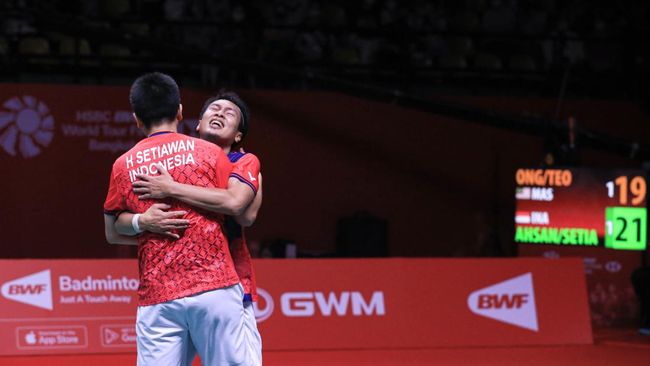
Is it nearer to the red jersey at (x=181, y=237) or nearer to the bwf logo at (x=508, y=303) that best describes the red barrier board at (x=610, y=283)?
the bwf logo at (x=508, y=303)

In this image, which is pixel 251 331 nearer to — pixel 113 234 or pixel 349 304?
pixel 113 234

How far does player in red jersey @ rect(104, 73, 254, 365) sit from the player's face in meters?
0.64

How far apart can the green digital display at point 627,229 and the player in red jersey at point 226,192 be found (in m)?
6.12

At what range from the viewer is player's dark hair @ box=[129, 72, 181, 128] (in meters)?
3.78

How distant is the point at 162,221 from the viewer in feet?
12.4

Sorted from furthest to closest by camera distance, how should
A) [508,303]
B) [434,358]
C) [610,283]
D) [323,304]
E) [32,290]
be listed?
[610,283] → [508,303] → [323,304] → [434,358] → [32,290]

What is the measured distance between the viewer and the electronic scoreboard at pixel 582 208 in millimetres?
9906

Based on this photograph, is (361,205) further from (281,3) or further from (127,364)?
(127,364)

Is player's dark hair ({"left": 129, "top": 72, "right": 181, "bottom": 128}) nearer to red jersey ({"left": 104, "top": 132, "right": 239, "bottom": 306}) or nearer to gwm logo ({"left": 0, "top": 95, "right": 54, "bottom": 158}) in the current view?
red jersey ({"left": 104, "top": 132, "right": 239, "bottom": 306})

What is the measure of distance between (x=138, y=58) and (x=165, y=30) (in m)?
0.90

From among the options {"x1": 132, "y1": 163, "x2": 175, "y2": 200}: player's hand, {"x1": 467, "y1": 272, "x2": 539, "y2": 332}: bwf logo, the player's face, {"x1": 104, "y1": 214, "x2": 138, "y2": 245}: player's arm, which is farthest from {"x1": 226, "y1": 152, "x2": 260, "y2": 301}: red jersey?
{"x1": 467, "y1": 272, "x2": 539, "y2": 332}: bwf logo

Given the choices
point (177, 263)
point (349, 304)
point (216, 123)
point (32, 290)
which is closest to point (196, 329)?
point (177, 263)

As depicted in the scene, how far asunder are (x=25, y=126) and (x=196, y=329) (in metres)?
8.00

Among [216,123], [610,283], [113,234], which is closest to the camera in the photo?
[113,234]
